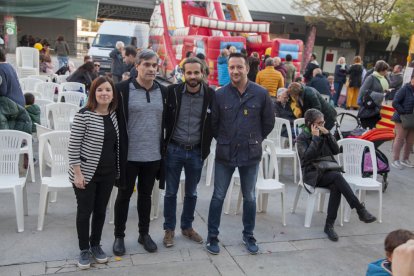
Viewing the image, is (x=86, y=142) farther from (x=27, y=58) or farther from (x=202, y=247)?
(x=27, y=58)

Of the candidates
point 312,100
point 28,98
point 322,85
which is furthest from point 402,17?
point 28,98

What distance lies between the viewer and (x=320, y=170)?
4.52 m

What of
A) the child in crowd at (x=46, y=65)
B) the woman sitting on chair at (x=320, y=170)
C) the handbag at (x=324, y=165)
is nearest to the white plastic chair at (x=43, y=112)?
the woman sitting on chair at (x=320, y=170)

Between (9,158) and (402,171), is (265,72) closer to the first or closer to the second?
(402,171)

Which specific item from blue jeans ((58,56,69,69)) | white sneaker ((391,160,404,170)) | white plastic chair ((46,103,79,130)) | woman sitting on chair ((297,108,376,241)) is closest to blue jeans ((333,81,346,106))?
white sneaker ((391,160,404,170))

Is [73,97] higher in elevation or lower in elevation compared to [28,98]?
lower

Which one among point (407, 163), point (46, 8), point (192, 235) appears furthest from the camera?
point (46, 8)

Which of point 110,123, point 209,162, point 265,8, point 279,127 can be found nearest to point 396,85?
point 279,127

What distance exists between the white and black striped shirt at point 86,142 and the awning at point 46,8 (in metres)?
8.67

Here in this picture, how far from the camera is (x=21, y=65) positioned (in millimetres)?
12820

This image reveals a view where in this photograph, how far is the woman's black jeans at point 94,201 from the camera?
334cm

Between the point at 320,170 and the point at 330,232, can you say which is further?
the point at 320,170

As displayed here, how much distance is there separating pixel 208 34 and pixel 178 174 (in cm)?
1359

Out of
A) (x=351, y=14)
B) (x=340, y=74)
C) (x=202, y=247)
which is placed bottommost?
(x=202, y=247)
